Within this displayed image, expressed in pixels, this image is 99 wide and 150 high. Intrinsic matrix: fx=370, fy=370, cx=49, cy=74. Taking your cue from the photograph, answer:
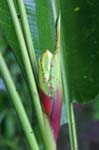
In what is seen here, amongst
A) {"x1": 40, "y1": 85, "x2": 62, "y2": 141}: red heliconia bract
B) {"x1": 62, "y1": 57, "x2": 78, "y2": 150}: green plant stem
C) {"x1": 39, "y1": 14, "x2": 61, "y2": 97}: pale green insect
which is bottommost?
{"x1": 62, "y1": 57, "x2": 78, "y2": 150}: green plant stem

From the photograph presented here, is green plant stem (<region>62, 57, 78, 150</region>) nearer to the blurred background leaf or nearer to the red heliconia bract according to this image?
the blurred background leaf

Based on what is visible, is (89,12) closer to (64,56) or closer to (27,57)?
(64,56)

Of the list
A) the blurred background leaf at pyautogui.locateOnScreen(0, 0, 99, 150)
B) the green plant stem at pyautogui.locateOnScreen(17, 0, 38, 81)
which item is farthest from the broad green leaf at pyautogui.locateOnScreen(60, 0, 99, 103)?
the green plant stem at pyautogui.locateOnScreen(17, 0, 38, 81)

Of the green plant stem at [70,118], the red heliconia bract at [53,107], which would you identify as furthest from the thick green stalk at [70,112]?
the red heliconia bract at [53,107]

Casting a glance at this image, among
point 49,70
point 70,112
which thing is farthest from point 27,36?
point 70,112

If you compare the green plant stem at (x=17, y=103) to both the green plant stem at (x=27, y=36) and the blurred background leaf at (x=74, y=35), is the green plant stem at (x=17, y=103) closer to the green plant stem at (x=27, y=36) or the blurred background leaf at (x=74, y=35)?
the green plant stem at (x=27, y=36)

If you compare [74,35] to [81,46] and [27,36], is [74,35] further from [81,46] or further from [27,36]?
[27,36]

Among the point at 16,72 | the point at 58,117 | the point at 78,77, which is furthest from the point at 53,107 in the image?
the point at 16,72

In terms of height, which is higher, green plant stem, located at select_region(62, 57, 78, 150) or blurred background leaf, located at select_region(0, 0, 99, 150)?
blurred background leaf, located at select_region(0, 0, 99, 150)
